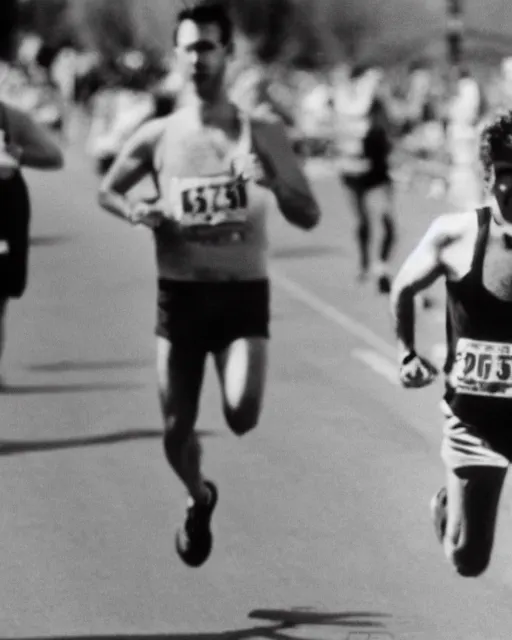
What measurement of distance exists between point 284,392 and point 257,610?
546 cm

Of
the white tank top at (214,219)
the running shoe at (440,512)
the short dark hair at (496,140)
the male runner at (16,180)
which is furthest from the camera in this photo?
the male runner at (16,180)

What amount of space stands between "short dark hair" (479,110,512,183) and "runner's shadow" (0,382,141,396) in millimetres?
6604

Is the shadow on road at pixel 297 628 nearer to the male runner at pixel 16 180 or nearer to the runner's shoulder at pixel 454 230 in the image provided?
the runner's shoulder at pixel 454 230

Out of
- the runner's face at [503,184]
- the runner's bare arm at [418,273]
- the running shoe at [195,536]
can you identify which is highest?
the runner's face at [503,184]

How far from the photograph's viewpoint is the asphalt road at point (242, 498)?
7.12m

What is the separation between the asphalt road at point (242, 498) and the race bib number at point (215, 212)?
117cm

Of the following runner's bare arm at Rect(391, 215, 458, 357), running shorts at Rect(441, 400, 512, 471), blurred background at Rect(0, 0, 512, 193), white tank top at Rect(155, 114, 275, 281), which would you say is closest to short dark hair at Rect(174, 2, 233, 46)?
white tank top at Rect(155, 114, 275, 281)

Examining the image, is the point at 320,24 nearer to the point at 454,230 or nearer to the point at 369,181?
the point at 369,181

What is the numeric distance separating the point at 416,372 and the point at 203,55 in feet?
5.10

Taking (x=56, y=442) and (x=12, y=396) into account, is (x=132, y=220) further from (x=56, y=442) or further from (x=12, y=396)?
(x=12, y=396)

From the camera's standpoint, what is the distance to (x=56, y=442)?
1074 centimetres

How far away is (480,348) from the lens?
6.25 m

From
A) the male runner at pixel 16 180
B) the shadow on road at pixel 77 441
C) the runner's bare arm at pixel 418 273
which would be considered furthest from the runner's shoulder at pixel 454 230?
the shadow on road at pixel 77 441

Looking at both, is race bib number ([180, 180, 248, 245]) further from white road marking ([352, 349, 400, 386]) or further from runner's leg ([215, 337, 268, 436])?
white road marking ([352, 349, 400, 386])
